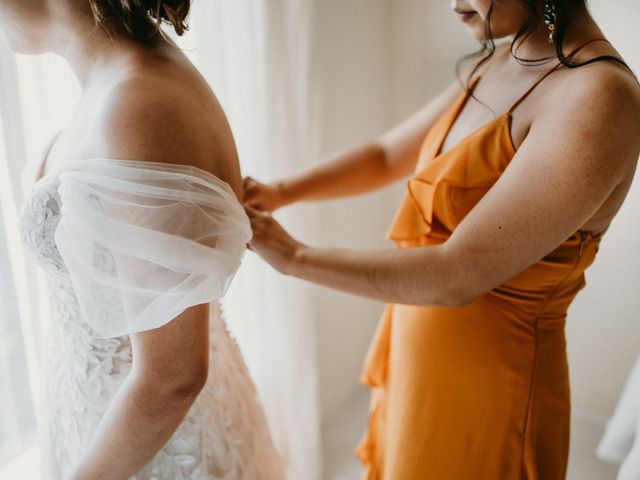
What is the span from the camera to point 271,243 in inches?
35.3

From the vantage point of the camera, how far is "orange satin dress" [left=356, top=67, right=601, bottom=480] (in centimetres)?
92

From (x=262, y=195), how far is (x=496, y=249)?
47 cm

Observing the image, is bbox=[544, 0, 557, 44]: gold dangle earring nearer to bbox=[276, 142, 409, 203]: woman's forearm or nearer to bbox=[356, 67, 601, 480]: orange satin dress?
bbox=[356, 67, 601, 480]: orange satin dress

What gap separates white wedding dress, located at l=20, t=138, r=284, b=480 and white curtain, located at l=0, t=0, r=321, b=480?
28cm

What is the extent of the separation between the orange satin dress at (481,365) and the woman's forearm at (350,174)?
0.22 m

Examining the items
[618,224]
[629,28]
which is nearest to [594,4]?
[629,28]

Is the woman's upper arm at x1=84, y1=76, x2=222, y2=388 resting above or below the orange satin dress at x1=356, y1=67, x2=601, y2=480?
above

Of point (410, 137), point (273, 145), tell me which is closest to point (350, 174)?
point (410, 137)

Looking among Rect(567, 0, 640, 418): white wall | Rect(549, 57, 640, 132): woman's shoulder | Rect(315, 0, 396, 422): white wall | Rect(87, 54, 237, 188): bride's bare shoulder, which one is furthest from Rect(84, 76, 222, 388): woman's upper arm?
Rect(567, 0, 640, 418): white wall

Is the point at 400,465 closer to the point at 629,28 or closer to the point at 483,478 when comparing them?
the point at 483,478

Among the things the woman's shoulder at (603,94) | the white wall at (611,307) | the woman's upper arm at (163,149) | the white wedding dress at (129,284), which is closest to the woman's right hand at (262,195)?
the white wedding dress at (129,284)

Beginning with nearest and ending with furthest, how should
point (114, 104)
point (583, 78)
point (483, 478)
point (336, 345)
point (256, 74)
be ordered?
point (114, 104) < point (583, 78) < point (483, 478) < point (256, 74) < point (336, 345)

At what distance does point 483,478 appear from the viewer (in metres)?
0.95

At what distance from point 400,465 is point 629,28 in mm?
1407
